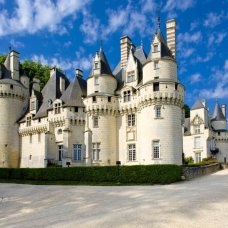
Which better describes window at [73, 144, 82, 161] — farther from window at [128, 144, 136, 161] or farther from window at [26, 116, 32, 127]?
window at [26, 116, 32, 127]

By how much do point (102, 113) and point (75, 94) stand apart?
163 inches

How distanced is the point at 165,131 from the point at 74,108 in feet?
33.2

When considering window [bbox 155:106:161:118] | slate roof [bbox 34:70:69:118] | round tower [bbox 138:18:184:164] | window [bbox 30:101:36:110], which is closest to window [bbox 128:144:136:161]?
round tower [bbox 138:18:184:164]

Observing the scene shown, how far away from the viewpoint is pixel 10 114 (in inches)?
1543

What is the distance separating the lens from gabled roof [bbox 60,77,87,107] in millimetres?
33350

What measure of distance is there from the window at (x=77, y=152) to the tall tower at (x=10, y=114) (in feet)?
32.1

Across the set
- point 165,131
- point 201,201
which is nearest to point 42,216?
point 201,201

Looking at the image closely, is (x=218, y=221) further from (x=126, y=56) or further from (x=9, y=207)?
(x=126, y=56)

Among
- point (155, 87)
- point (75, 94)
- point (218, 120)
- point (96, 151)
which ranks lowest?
point (96, 151)

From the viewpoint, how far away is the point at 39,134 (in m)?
36.6

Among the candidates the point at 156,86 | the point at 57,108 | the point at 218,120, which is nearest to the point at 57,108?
the point at 57,108

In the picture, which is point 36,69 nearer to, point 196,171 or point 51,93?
point 51,93

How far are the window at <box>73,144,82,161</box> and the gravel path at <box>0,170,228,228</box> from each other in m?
12.8

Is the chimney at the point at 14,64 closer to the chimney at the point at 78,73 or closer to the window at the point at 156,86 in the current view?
the chimney at the point at 78,73
